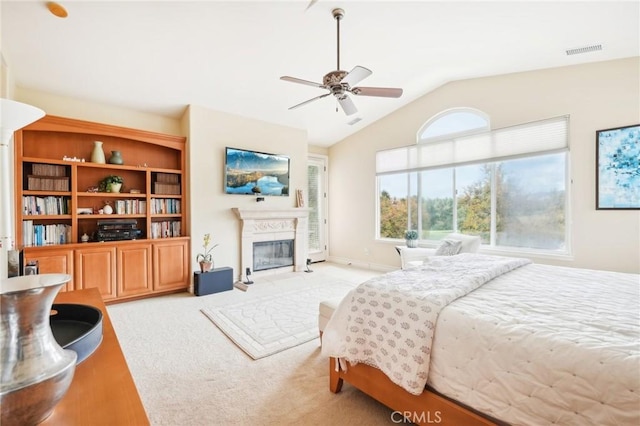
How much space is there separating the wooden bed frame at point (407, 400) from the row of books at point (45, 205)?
3927 millimetres

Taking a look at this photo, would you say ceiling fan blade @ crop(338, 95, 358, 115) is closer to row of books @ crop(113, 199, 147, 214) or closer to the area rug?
the area rug

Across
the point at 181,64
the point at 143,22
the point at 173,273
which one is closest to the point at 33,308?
the point at 143,22

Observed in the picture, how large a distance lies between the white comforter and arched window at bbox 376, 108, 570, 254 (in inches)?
103

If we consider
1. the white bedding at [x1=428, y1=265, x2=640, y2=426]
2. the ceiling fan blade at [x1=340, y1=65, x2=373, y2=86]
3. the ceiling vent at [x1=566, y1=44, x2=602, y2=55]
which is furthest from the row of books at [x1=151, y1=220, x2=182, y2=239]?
the ceiling vent at [x1=566, y1=44, x2=602, y2=55]

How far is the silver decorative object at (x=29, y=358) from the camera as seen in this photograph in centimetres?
64

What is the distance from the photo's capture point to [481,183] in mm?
4586

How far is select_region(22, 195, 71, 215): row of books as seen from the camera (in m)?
3.37

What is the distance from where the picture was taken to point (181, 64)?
3477mm

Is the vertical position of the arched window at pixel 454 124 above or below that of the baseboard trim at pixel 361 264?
above

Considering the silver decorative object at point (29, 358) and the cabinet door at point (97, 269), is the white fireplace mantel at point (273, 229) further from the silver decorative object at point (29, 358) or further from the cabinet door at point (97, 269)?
the silver decorative object at point (29, 358)

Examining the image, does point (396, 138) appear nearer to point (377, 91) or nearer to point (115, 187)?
point (377, 91)

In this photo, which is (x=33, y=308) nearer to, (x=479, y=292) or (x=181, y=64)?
(x=479, y=292)

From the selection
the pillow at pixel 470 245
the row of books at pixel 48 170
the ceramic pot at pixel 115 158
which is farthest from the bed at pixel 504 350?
the row of books at pixel 48 170

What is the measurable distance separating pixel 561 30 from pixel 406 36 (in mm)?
1590
